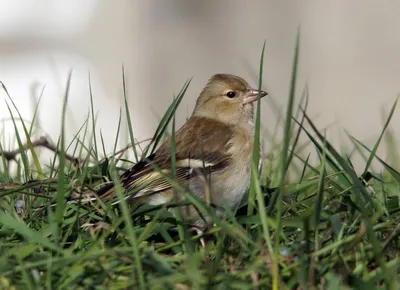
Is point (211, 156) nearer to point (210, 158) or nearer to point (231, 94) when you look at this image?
point (210, 158)

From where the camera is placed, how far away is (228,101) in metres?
5.54

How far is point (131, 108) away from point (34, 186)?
20.1ft

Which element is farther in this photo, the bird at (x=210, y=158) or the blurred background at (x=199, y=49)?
the blurred background at (x=199, y=49)

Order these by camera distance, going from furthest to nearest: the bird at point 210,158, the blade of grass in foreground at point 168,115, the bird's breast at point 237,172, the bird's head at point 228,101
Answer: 1. the bird's head at point 228,101
2. the bird's breast at point 237,172
3. the bird at point 210,158
4. the blade of grass in foreground at point 168,115

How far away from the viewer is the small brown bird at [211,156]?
14.1ft

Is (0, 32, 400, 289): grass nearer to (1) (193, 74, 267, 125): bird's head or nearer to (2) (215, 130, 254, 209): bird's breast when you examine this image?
(2) (215, 130, 254, 209): bird's breast

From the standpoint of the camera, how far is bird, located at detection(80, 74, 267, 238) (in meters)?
4.28

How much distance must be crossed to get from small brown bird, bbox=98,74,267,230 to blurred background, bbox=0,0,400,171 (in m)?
4.12

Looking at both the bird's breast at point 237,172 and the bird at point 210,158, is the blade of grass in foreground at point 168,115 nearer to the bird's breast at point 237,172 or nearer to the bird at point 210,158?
the bird at point 210,158

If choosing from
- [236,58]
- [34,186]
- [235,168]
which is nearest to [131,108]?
[236,58]

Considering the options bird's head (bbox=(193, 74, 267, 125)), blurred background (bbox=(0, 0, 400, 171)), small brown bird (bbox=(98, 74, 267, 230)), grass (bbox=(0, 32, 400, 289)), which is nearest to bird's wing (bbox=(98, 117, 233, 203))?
small brown bird (bbox=(98, 74, 267, 230))

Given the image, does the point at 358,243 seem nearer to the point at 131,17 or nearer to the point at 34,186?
the point at 34,186

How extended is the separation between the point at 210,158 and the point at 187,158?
0.54ft

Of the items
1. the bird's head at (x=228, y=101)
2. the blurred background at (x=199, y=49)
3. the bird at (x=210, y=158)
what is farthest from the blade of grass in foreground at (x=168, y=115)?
the blurred background at (x=199, y=49)
